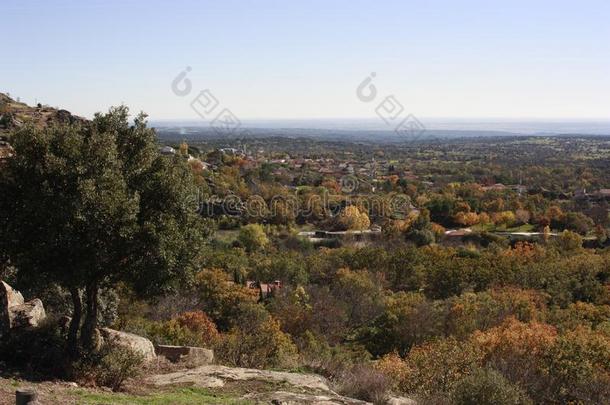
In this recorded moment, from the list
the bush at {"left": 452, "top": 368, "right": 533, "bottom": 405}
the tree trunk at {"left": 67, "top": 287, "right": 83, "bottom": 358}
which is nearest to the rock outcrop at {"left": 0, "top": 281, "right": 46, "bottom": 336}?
the tree trunk at {"left": 67, "top": 287, "right": 83, "bottom": 358}

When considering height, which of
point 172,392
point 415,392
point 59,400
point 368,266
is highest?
point 59,400

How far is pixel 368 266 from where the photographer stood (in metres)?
45.9

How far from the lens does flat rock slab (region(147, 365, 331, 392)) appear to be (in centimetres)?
1197

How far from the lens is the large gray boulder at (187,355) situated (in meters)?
13.8

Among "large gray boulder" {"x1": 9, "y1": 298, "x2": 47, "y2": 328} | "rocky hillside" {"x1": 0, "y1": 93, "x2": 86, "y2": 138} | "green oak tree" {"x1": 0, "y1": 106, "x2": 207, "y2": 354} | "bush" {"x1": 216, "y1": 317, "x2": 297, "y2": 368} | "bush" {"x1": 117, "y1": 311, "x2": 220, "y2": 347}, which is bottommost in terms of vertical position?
"bush" {"x1": 117, "y1": 311, "x2": 220, "y2": 347}

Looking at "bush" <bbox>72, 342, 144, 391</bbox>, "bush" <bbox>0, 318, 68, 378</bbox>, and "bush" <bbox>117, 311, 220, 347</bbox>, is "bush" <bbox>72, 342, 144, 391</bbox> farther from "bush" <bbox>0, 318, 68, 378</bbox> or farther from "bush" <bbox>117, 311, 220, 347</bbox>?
"bush" <bbox>117, 311, 220, 347</bbox>

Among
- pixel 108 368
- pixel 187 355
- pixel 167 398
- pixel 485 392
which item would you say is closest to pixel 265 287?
pixel 187 355

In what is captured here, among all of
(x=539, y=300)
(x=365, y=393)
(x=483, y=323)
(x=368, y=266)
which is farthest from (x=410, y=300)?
(x=365, y=393)

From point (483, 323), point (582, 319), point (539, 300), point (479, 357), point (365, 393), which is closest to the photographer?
point (365, 393)

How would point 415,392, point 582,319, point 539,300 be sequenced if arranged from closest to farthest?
point 415,392
point 582,319
point 539,300

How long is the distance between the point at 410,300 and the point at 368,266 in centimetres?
1237

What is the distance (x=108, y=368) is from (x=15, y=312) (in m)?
3.36

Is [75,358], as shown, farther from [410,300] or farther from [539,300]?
[539,300]

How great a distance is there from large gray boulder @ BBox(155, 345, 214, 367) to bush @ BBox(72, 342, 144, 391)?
226cm
